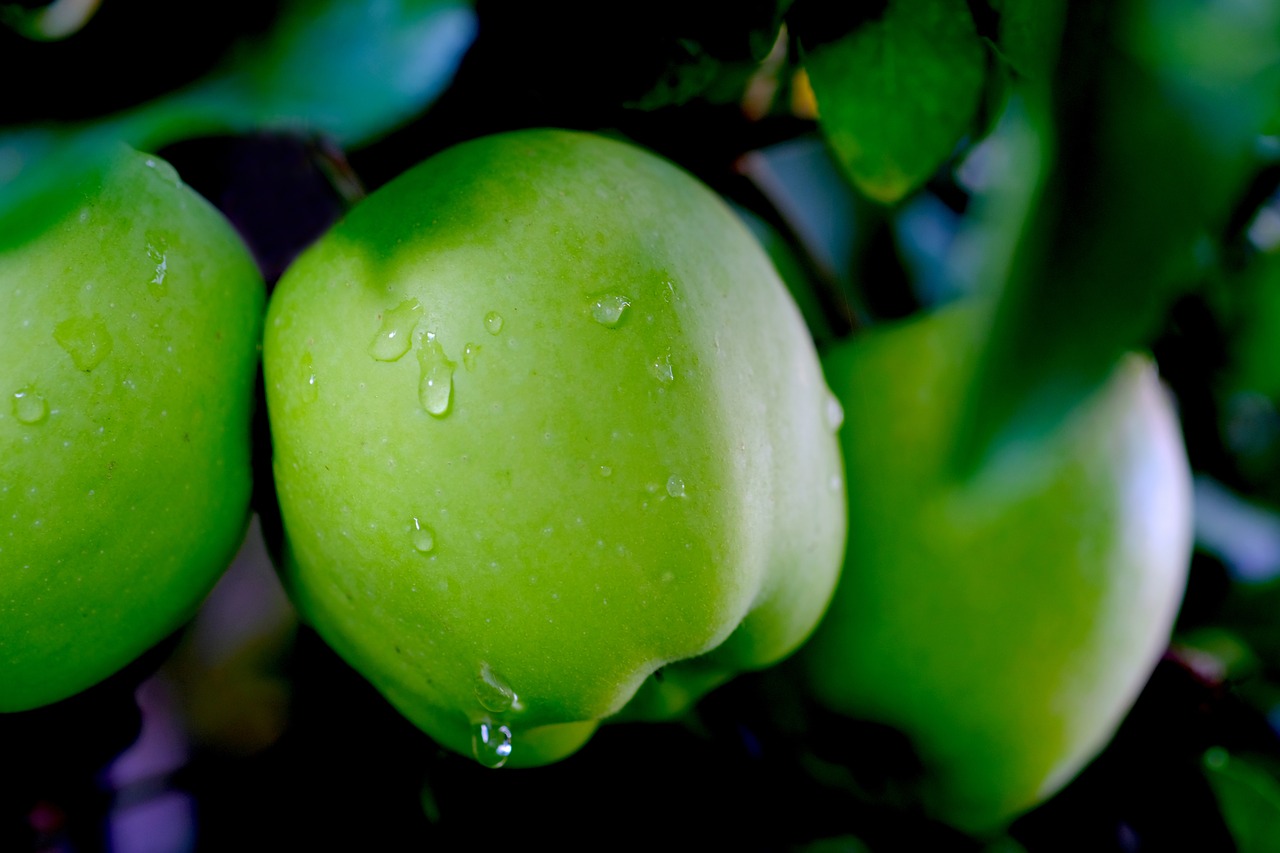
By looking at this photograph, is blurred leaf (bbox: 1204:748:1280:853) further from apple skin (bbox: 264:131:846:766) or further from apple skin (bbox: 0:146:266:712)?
apple skin (bbox: 0:146:266:712)

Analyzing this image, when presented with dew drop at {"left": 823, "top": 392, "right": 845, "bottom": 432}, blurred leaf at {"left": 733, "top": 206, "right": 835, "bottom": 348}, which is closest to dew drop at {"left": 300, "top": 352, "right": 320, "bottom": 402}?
dew drop at {"left": 823, "top": 392, "right": 845, "bottom": 432}

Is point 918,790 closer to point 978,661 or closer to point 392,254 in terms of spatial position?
point 978,661

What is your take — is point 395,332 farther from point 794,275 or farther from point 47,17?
point 794,275

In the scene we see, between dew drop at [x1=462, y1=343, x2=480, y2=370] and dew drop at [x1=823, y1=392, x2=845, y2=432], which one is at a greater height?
dew drop at [x1=462, y1=343, x2=480, y2=370]

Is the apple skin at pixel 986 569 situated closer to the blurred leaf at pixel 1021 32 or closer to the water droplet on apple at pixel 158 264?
the blurred leaf at pixel 1021 32

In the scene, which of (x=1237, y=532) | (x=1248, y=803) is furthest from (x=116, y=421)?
(x=1237, y=532)
